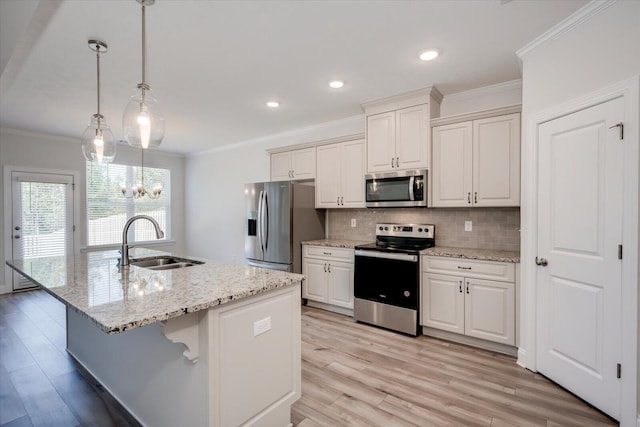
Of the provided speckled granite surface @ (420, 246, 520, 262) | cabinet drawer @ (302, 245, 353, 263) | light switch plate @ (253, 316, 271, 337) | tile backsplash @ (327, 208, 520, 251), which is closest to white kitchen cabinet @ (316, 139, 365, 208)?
tile backsplash @ (327, 208, 520, 251)

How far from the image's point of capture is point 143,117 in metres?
1.78

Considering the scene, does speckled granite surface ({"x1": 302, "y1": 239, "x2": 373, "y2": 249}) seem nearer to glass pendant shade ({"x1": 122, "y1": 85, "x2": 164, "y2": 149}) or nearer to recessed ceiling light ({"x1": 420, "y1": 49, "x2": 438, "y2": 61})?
recessed ceiling light ({"x1": 420, "y1": 49, "x2": 438, "y2": 61})

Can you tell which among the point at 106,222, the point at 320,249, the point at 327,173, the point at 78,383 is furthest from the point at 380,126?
the point at 106,222

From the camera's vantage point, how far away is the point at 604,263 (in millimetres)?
1925

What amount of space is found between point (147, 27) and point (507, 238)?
11.9 feet

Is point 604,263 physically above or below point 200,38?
below

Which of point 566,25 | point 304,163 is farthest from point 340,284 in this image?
point 566,25

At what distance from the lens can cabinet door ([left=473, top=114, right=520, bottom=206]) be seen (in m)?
2.81

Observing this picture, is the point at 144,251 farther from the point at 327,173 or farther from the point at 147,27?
the point at 327,173

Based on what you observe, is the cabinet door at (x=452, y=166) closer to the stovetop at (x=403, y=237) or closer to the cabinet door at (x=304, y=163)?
the stovetop at (x=403, y=237)

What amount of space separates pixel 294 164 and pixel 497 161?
262 centimetres

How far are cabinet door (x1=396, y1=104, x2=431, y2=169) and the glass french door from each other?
220 inches

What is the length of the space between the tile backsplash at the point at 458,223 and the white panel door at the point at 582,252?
778 millimetres

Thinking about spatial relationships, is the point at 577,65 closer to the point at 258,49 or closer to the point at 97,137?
the point at 258,49
